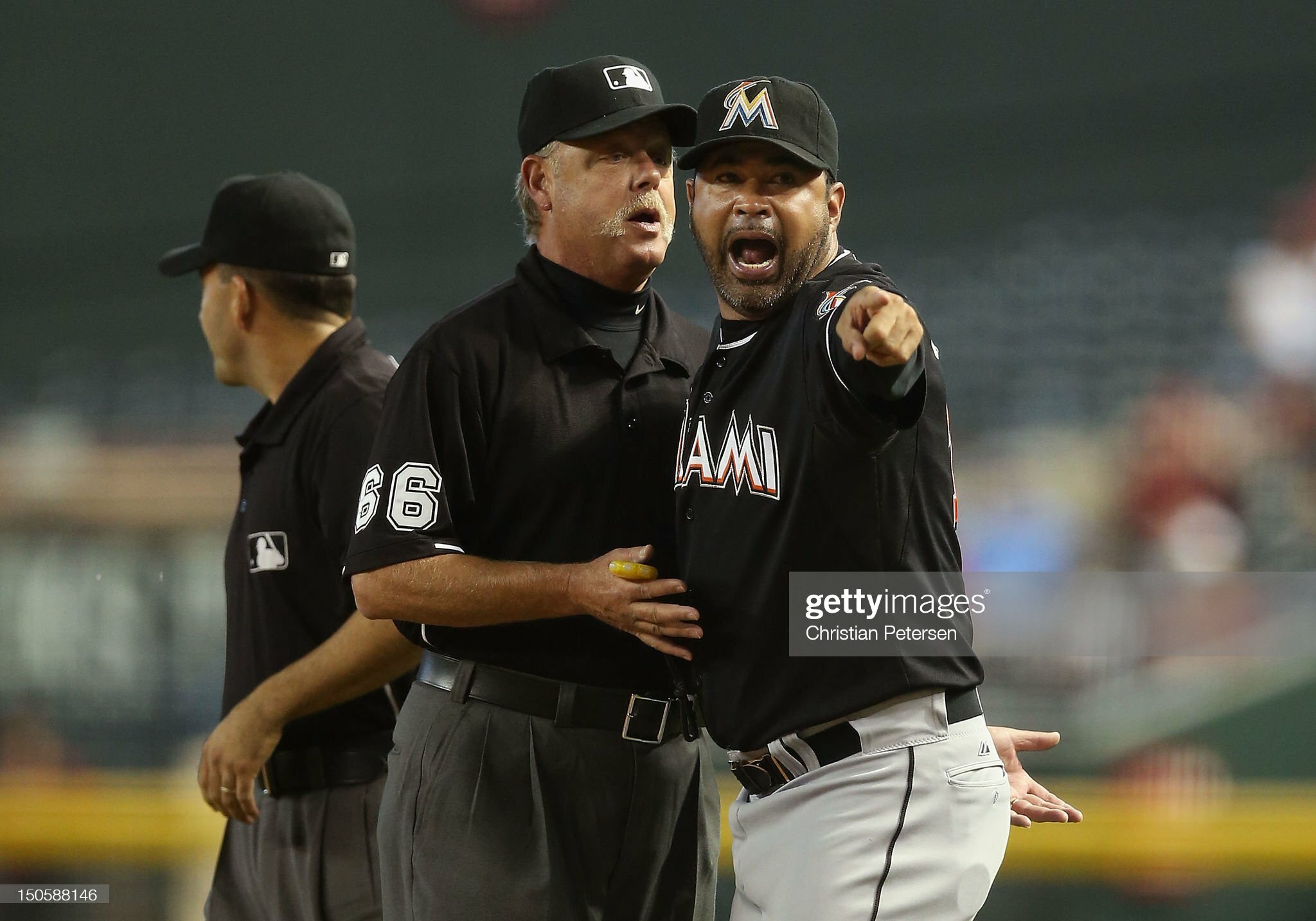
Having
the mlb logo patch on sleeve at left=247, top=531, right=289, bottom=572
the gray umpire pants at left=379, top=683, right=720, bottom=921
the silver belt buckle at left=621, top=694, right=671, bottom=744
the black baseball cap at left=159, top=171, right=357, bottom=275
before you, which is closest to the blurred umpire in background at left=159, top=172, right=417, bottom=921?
the mlb logo patch on sleeve at left=247, top=531, right=289, bottom=572

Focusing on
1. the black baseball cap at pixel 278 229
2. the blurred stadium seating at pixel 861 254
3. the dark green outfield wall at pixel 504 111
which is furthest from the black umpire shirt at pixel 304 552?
the dark green outfield wall at pixel 504 111

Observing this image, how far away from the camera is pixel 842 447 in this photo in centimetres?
129

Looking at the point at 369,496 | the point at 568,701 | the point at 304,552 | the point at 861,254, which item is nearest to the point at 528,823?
the point at 568,701

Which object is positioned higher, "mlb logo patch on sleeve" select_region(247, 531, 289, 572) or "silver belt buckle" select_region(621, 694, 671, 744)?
"mlb logo patch on sleeve" select_region(247, 531, 289, 572)

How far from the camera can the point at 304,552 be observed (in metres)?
1.89

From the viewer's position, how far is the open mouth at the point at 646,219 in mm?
1635

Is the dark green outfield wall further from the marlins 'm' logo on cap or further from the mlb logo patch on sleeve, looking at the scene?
the marlins 'm' logo on cap

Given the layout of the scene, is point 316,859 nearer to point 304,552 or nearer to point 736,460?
point 304,552

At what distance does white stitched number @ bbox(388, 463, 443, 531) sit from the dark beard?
0.38 meters

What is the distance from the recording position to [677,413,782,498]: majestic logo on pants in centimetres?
135

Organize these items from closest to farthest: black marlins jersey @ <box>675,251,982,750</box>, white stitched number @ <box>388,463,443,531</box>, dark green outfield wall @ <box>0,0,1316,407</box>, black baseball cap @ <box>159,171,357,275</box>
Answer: black marlins jersey @ <box>675,251,982,750</box> < white stitched number @ <box>388,463,443,531</box> < black baseball cap @ <box>159,171,357,275</box> < dark green outfield wall @ <box>0,0,1316,407</box>

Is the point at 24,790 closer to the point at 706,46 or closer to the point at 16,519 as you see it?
the point at 16,519

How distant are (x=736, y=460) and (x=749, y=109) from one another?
1.16 feet

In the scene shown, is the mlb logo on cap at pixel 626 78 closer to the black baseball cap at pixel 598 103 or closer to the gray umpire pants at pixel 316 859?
the black baseball cap at pixel 598 103
